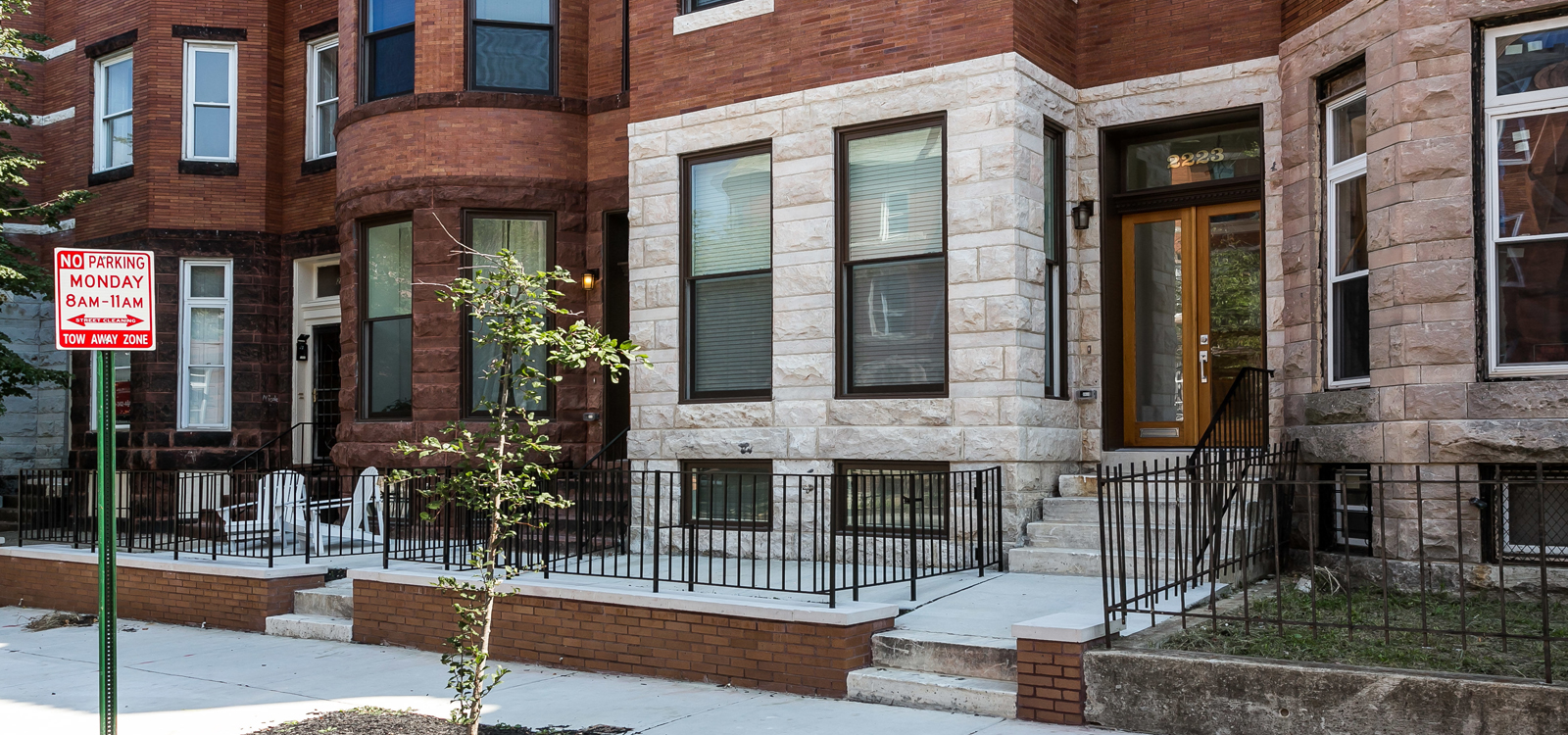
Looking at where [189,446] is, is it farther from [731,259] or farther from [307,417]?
[731,259]

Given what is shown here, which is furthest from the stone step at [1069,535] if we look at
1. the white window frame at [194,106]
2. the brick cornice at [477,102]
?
the white window frame at [194,106]

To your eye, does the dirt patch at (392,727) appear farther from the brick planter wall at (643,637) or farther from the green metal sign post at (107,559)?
the brick planter wall at (643,637)

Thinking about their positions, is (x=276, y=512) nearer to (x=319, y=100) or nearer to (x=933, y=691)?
(x=319, y=100)

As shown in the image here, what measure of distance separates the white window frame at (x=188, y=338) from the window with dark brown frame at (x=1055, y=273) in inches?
450

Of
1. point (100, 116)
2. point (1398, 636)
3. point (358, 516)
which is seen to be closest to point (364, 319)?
point (358, 516)

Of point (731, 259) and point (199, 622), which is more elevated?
point (731, 259)

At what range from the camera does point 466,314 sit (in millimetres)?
13828

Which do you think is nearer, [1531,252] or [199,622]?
[1531,252]

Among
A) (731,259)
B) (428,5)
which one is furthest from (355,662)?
Answer: (428,5)

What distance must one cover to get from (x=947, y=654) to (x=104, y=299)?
535 centimetres

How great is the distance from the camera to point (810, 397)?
11555 mm

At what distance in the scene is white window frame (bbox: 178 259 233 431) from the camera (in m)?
17.2

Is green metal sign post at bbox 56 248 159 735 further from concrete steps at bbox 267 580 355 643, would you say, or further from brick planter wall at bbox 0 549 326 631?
brick planter wall at bbox 0 549 326 631

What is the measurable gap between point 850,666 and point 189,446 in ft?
40.1
